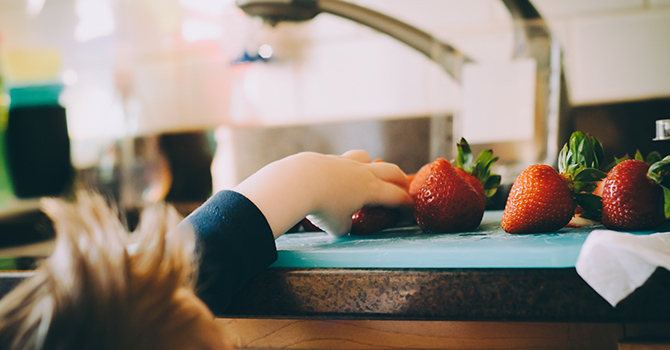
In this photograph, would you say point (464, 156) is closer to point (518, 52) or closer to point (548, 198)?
point (548, 198)

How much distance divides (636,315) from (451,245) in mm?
136

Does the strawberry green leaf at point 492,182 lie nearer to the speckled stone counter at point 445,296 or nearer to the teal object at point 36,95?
the speckled stone counter at point 445,296

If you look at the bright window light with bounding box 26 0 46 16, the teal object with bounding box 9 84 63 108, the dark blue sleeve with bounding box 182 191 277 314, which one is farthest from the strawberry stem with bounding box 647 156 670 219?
the bright window light with bounding box 26 0 46 16

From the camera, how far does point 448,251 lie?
0.37m

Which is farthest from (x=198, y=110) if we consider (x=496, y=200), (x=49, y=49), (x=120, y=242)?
(x=120, y=242)

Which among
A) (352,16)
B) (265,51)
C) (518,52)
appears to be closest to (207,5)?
(265,51)

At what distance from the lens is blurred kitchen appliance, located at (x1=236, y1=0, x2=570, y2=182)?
0.73 meters

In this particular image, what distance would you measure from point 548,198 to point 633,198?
0.08 meters

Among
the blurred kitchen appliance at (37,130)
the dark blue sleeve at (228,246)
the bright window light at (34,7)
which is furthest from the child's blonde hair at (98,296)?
the bright window light at (34,7)

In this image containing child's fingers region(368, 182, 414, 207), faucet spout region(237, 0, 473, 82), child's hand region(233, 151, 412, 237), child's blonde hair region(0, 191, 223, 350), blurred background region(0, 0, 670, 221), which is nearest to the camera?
child's blonde hair region(0, 191, 223, 350)

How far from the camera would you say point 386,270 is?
38 centimetres

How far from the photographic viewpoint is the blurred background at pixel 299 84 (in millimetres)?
981

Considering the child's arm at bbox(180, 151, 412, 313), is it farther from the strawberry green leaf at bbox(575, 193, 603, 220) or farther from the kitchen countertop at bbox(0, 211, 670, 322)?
the strawberry green leaf at bbox(575, 193, 603, 220)

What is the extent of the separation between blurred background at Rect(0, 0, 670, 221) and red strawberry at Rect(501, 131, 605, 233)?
14.4 inches
